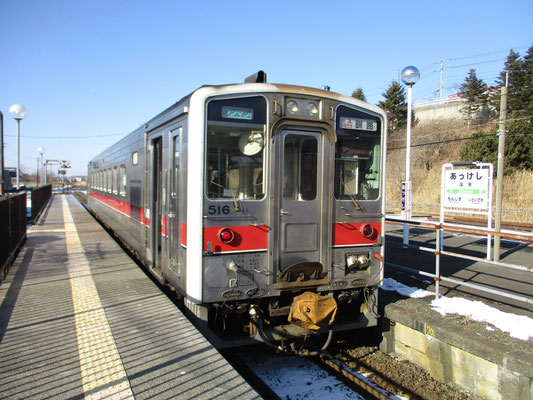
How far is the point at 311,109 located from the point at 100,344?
3.56 meters

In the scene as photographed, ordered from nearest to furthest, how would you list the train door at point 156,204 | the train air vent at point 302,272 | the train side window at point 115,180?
the train air vent at point 302,272, the train door at point 156,204, the train side window at point 115,180

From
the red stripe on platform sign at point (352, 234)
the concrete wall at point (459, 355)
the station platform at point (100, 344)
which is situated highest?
the red stripe on platform sign at point (352, 234)

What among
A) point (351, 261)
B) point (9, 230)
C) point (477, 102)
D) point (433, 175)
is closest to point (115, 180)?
point (9, 230)

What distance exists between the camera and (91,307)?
5270 mm

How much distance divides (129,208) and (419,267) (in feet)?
21.2

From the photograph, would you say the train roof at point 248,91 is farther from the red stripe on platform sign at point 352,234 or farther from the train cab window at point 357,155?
the red stripe on platform sign at point 352,234

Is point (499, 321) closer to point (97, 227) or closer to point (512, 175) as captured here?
point (97, 227)

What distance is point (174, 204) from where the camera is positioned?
17.6 feet

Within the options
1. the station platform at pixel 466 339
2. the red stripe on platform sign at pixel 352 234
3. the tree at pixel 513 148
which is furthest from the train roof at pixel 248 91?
A: the tree at pixel 513 148

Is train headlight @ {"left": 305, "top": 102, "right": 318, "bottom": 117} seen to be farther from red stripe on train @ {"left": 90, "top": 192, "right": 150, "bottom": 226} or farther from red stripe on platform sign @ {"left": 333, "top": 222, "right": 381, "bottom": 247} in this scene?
red stripe on train @ {"left": 90, "top": 192, "right": 150, "bottom": 226}

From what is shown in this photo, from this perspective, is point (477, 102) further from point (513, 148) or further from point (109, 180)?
point (109, 180)

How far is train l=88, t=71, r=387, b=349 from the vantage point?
444 centimetres

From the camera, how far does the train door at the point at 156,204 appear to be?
6423 millimetres

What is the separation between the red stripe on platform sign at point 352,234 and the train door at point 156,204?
2.95 meters
